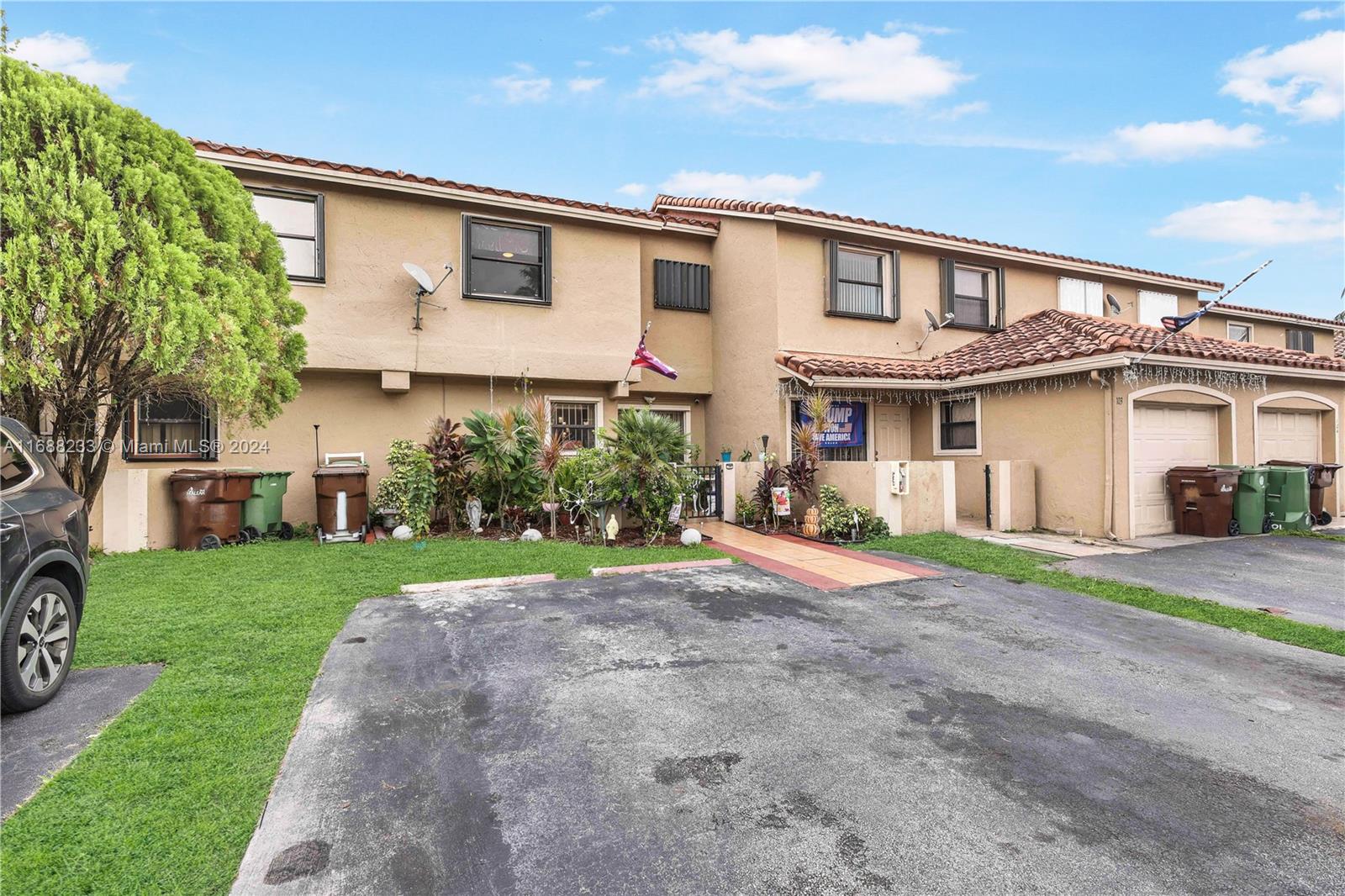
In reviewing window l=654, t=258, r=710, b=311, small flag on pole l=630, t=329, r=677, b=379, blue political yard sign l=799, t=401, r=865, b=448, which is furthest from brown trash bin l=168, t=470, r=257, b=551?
blue political yard sign l=799, t=401, r=865, b=448

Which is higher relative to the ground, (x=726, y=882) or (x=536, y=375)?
(x=536, y=375)

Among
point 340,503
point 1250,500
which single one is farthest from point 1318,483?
point 340,503

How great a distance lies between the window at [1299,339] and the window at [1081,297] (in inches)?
430

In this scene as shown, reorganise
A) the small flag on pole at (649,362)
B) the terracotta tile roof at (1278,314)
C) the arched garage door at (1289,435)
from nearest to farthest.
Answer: the small flag on pole at (649,362)
the arched garage door at (1289,435)
the terracotta tile roof at (1278,314)

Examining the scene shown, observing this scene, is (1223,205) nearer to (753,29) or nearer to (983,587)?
(753,29)

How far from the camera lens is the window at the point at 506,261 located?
35.9ft

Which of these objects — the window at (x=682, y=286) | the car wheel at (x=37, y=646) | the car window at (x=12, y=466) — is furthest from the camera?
the window at (x=682, y=286)

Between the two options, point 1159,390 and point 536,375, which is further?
point 536,375

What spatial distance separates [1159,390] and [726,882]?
453 inches

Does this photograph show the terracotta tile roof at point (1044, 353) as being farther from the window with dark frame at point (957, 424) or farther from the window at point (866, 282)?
the window at point (866, 282)

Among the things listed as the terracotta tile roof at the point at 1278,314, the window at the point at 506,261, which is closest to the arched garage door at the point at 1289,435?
the terracotta tile roof at the point at 1278,314

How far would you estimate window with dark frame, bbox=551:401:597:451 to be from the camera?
39.8 ft

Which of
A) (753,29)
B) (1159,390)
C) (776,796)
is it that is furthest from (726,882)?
(753,29)

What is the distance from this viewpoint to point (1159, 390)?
10102 mm
